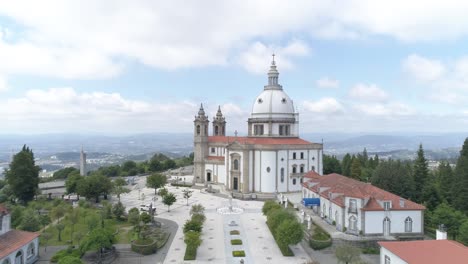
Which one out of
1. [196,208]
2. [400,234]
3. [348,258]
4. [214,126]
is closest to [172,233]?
[196,208]

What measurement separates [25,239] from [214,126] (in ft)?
159

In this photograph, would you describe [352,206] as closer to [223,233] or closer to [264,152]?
[223,233]

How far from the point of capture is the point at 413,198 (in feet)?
143

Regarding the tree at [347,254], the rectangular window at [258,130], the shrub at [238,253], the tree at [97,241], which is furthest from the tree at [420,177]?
the tree at [97,241]

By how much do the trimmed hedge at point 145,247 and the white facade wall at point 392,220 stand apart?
62.0 ft

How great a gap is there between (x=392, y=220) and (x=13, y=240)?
3121cm

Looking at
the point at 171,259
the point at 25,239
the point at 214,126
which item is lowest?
the point at 171,259

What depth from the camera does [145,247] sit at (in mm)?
27797

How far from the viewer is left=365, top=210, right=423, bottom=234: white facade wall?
3011cm

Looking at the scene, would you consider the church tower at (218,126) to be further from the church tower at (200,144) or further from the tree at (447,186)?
the tree at (447,186)

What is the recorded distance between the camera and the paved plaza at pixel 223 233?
2692 centimetres

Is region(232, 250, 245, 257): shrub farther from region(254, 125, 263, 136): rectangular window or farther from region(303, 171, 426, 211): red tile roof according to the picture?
region(254, 125, 263, 136): rectangular window

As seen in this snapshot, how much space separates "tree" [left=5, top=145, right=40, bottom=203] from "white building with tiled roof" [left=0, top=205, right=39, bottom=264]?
24.1 m

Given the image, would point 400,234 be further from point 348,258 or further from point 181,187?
point 181,187
